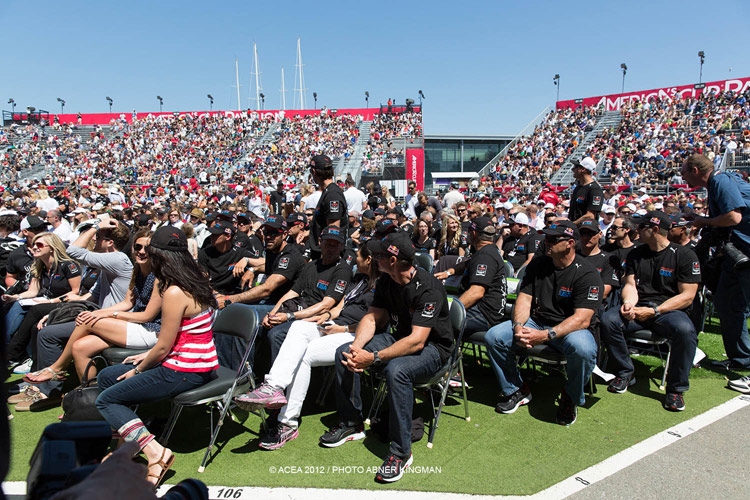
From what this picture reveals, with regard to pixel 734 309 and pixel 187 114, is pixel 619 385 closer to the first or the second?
pixel 734 309

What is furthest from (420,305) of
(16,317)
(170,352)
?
(16,317)

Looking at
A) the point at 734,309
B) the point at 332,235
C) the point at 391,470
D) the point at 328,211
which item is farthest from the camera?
the point at 328,211

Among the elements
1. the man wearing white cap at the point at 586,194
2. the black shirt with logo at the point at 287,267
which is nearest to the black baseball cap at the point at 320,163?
the black shirt with logo at the point at 287,267

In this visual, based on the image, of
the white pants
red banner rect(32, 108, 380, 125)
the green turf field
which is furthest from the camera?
red banner rect(32, 108, 380, 125)

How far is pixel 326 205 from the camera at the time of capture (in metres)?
5.29

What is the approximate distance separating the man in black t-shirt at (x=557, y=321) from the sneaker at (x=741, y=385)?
1.79 m

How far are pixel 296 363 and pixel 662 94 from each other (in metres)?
33.7

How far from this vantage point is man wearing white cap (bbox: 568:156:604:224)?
19.5 feet

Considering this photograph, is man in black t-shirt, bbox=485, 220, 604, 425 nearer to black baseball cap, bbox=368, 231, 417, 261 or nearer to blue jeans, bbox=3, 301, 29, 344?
black baseball cap, bbox=368, 231, 417, 261

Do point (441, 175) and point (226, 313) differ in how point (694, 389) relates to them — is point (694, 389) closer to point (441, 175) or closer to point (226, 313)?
point (226, 313)

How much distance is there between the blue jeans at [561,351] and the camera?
12.7 feet

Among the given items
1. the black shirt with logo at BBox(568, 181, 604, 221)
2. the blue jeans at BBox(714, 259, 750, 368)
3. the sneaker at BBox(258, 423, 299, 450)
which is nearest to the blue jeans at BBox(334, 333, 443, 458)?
the sneaker at BBox(258, 423, 299, 450)

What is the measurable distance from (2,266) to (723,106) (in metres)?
31.7

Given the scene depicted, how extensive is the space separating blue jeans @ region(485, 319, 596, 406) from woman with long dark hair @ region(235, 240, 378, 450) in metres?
1.25
